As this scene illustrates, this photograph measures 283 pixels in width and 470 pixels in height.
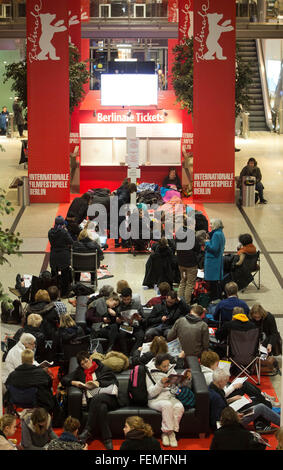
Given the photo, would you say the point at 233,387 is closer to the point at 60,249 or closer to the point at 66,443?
the point at 66,443

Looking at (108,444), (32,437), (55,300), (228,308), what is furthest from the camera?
(55,300)

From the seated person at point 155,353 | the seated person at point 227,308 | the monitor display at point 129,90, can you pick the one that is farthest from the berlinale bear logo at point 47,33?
the seated person at point 155,353

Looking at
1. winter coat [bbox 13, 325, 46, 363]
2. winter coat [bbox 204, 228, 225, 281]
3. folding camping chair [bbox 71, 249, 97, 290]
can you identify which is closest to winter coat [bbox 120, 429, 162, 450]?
winter coat [bbox 13, 325, 46, 363]

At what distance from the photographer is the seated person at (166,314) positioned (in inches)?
407

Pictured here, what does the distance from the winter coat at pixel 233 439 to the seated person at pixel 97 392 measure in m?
1.46

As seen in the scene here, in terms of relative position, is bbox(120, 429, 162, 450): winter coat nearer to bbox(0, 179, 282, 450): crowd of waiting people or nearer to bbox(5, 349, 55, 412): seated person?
bbox(0, 179, 282, 450): crowd of waiting people

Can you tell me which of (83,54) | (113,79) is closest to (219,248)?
(113,79)

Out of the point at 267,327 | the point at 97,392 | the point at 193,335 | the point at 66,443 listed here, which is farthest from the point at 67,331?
the point at 66,443

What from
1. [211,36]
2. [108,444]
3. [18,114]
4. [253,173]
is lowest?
[108,444]

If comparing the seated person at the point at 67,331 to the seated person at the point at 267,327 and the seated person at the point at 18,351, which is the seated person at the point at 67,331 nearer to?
the seated person at the point at 18,351

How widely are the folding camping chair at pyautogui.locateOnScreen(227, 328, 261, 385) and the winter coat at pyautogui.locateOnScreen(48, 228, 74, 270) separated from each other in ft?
12.5

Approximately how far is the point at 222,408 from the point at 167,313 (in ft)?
6.65

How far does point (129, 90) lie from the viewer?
19.2m

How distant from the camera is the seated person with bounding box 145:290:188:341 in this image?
10348 mm
